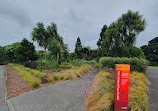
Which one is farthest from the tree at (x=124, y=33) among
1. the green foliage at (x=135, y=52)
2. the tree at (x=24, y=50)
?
the tree at (x=24, y=50)

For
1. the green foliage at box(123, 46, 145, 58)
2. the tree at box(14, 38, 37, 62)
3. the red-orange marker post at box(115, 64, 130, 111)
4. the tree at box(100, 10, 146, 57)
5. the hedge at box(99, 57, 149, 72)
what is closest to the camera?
the red-orange marker post at box(115, 64, 130, 111)

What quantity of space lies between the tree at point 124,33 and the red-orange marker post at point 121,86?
8.50m

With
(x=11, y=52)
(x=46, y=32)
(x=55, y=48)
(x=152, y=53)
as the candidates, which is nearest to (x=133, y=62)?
(x=55, y=48)

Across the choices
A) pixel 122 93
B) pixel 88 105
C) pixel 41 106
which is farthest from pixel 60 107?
pixel 122 93

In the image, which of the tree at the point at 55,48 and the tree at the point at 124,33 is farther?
the tree at the point at 124,33

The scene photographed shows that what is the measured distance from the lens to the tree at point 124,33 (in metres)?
8.98

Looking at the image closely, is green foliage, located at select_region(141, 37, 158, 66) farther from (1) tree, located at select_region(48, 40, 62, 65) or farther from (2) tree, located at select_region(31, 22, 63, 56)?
(2) tree, located at select_region(31, 22, 63, 56)

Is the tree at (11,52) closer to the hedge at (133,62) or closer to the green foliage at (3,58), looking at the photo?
the green foliage at (3,58)

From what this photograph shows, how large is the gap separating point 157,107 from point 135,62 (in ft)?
12.3

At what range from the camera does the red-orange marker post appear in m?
1.42

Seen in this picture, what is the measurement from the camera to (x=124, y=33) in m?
9.66

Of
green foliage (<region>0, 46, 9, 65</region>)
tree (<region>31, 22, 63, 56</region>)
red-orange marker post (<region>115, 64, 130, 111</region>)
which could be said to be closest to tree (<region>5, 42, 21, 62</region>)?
green foliage (<region>0, 46, 9, 65</region>)

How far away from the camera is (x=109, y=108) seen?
1.59 m

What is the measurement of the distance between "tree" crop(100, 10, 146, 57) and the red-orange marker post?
8.50 m
